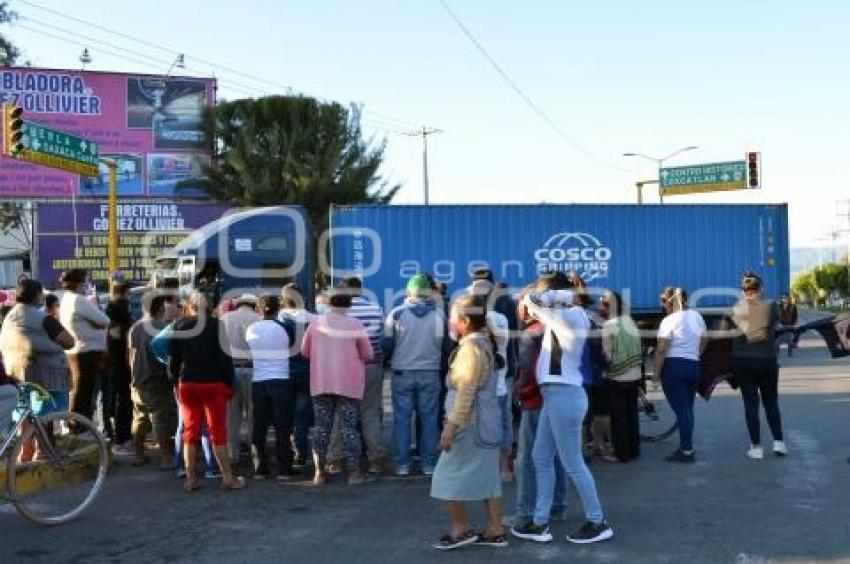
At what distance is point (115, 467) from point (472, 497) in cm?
466

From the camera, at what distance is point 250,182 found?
38.4 meters

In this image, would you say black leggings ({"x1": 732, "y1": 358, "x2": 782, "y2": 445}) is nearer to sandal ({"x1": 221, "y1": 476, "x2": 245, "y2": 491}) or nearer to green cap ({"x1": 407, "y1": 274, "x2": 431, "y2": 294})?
green cap ({"x1": 407, "y1": 274, "x2": 431, "y2": 294})

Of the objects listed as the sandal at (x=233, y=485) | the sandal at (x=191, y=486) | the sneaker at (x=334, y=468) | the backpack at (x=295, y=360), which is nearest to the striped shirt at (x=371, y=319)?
the backpack at (x=295, y=360)

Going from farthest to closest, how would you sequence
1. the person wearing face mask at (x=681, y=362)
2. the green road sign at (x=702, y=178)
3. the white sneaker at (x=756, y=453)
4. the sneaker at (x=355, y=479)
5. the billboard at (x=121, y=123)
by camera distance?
the green road sign at (x=702, y=178) < the billboard at (x=121, y=123) < the person wearing face mask at (x=681, y=362) < the white sneaker at (x=756, y=453) < the sneaker at (x=355, y=479)

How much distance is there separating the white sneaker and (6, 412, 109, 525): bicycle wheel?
5.92 m

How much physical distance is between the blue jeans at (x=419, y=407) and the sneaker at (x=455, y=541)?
8.15 ft

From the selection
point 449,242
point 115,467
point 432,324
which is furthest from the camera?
point 449,242

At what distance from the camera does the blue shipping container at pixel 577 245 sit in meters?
21.0

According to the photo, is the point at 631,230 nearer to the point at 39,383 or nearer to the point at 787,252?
the point at 787,252

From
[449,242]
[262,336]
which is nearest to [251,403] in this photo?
[262,336]

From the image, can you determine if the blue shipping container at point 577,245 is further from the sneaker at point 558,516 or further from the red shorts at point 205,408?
the sneaker at point 558,516

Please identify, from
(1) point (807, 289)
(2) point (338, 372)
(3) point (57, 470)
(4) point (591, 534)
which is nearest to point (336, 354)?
(2) point (338, 372)

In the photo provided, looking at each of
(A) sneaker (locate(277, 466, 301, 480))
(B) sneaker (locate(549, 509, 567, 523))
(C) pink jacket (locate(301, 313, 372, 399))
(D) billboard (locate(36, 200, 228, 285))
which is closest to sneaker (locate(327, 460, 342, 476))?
(A) sneaker (locate(277, 466, 301, 480))

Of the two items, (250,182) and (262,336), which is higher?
(250,182)
